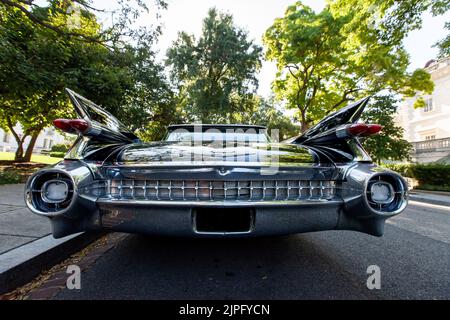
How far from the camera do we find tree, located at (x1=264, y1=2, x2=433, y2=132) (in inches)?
400

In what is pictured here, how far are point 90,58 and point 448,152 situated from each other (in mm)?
21326

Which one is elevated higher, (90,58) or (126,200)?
(90,58)

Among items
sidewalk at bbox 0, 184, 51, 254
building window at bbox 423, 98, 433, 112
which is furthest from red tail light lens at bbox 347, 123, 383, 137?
building window at bbox 423, 98, 433, 112

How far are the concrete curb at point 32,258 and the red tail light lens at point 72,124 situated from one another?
3.31 feet

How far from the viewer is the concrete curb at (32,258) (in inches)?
63.2

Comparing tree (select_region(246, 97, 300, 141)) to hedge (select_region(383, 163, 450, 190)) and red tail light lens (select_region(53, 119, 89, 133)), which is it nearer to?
hedge (select_region(383, 163, 450, 190))

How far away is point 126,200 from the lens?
153cm

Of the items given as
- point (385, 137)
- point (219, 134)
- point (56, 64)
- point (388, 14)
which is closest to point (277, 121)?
point (385, 137)

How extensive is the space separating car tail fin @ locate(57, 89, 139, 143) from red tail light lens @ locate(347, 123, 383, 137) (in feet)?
6.36

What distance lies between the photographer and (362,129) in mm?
1723

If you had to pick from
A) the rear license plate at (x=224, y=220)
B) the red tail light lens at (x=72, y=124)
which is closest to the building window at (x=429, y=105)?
the rear license plate at (x=224, y=220)

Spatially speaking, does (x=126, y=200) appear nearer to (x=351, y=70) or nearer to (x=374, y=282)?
(x=374, y=282)

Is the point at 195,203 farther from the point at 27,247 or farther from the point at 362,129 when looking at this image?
the point at 27,247
